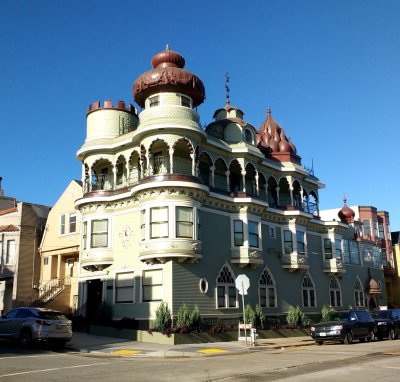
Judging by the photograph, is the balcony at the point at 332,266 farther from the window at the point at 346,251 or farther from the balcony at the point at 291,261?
the balcony at the point at 291,261

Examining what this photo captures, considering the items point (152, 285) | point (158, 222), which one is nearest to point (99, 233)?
point (158, 222)

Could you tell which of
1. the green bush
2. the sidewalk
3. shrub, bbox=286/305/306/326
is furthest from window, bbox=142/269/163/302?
shrub, bbox=286/305/306/326

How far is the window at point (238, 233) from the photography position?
30.9 m

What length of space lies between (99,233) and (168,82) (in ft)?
33.2

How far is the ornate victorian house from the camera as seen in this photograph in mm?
27281

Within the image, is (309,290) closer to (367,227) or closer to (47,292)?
(47,292)

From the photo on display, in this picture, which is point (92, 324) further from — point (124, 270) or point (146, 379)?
point (146, 379)

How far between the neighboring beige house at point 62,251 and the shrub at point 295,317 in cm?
1459

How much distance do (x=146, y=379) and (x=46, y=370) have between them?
3.43 meters

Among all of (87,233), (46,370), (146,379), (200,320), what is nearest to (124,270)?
(87,233)

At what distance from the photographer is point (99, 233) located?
3042 centimetres

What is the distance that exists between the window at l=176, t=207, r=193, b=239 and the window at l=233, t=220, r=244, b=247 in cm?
456

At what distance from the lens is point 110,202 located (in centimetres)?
3075

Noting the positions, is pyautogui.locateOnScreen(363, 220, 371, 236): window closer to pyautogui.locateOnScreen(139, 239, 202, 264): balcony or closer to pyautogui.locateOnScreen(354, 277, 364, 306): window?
pyautogui.locateOnScreen(354, 277, 364, 306): window
